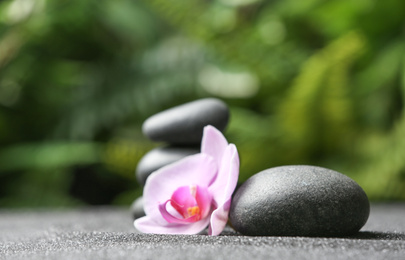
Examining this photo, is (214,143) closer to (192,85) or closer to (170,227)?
(170,227)

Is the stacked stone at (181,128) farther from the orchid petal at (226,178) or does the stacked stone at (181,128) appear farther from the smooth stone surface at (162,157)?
the orchid petal at (226,178)

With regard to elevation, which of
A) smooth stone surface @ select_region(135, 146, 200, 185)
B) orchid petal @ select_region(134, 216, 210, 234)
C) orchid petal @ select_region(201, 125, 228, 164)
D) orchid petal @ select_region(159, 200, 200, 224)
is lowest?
orchid petal @ select_region(134, 216, 210, 234)

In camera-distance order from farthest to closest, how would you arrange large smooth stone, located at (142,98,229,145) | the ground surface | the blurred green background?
the blurred green background < large smooth stone, located at (142,98,229,145) < the ground surface

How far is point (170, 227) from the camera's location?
0.72m

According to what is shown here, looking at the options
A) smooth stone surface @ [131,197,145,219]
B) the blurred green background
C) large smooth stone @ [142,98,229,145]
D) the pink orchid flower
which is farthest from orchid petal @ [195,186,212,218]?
the blurred green background

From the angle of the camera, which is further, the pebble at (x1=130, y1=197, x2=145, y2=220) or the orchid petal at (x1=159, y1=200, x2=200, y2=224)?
the pebble at (x1=130, y1=197, x2=145, y2=220)

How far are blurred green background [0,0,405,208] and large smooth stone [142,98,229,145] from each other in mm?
1023

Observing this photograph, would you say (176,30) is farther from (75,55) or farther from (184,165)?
(184,165)

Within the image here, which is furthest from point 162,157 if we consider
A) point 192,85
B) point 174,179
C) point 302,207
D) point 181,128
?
point 192,85

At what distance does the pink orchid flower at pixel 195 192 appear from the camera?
0.67 metres

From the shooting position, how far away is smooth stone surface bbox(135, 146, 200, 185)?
3.10ft

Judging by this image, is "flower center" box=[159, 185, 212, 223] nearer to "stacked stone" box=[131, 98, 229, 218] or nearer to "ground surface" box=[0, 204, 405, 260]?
"ground surface" box=[0, 204, 405, 260]

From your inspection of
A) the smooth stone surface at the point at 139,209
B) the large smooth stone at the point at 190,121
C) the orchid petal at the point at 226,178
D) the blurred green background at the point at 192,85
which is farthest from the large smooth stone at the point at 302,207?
the blurred green background at the point at 192,85

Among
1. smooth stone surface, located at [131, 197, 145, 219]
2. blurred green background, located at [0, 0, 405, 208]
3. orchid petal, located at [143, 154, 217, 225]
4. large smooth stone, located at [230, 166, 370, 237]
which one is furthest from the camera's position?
blurred green background, located at [0, 0, 405, 208]
